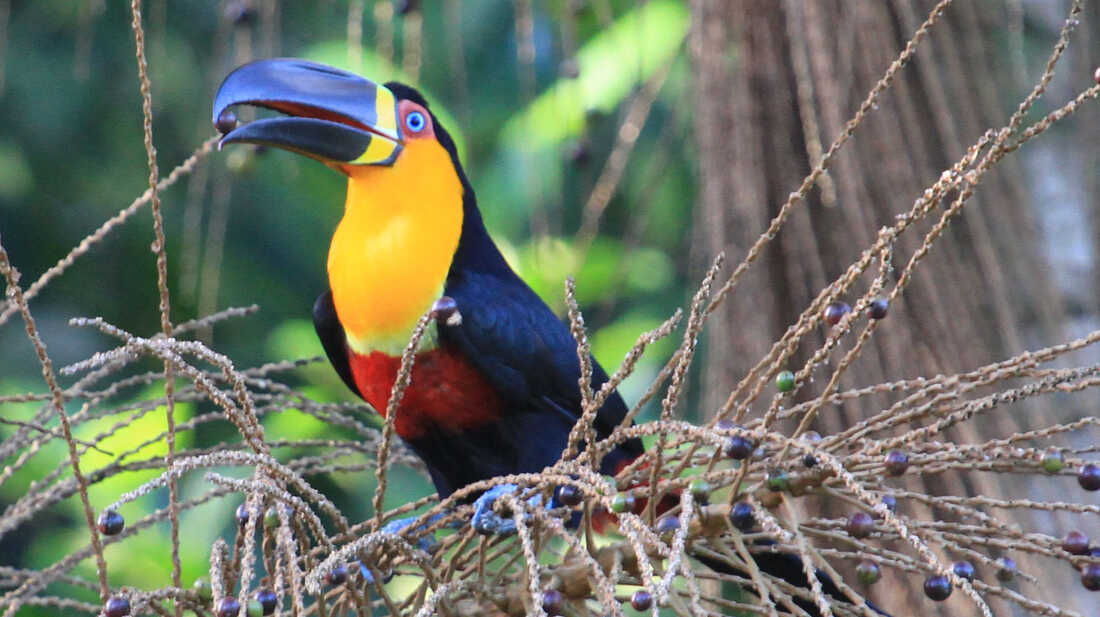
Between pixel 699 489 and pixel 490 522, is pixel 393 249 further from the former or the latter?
pixel 699 489

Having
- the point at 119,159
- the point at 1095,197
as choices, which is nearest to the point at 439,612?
the point at 1095,197

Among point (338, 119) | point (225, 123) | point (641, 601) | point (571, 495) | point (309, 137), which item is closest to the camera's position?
point (641, 601)

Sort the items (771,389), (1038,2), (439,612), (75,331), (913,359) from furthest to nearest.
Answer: (75,331) → (1038,2) → (771,389) → (913,359) → (439,612)

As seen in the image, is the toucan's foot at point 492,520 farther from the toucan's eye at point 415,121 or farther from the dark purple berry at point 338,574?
the toucan's eye at point 415,121

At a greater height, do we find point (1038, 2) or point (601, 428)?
point (1038, 2)

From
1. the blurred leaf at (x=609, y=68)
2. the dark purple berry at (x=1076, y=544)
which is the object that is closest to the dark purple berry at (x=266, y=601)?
the dark purple berry at (x=1076, y=544)

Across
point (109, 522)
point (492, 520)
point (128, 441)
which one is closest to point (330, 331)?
point (492, 520)

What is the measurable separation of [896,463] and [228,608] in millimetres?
528

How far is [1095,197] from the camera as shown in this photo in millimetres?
2125

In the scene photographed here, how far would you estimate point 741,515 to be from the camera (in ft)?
4.02

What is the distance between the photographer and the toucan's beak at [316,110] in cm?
181

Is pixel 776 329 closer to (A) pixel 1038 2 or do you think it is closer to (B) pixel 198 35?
(A) pixel 1038 2

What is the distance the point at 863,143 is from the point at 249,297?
3.47 metres

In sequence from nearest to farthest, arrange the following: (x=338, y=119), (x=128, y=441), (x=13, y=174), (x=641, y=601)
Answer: (x=641, y=601), (x=338, y=119), (x=128, y=441), (x=13, y=174)
